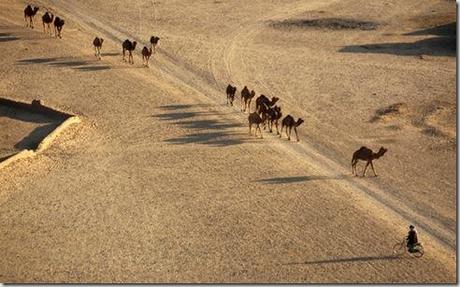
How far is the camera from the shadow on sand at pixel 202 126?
23.2m

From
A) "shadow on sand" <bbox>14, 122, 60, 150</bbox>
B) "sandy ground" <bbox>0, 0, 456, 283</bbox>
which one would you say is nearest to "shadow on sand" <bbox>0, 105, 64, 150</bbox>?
"shadow on sand" <bbox>14, 122, 60, 150</bbox>

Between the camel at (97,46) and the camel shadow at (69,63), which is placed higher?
the camel at (97,46)

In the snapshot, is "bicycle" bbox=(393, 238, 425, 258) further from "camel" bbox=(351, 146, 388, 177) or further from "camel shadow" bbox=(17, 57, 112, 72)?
"camel shadow" bbox=(17, 57, 112, 72)

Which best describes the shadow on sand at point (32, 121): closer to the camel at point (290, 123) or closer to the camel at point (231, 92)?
the camel at point (231, 92)

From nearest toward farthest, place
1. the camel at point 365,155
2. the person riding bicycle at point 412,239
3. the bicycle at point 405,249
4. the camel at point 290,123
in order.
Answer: the person riding bicycle at point 412,239, the bicycle at point 405,249, the camel at point 365,155, the camel at point 290,123

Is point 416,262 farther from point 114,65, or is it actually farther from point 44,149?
point 114,65

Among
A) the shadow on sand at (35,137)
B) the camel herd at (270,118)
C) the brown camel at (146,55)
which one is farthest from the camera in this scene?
the brown camel at (146,55)

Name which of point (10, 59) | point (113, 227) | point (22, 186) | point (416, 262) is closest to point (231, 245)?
point (113, 227)

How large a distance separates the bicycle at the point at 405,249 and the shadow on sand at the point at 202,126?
8.01 metres

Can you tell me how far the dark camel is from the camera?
26.0 meters

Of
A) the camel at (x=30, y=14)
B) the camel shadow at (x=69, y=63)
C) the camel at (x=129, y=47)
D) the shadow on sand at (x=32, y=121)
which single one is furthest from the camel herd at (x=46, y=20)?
the shadow on sand at (x=32, y=121)

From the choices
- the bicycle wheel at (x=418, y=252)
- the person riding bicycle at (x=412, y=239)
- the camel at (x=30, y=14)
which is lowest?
the bicycle wheel at (x=418, y=252)

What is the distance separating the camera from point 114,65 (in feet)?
99.3

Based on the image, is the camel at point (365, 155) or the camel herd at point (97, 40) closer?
the camel at point (365, 155)
